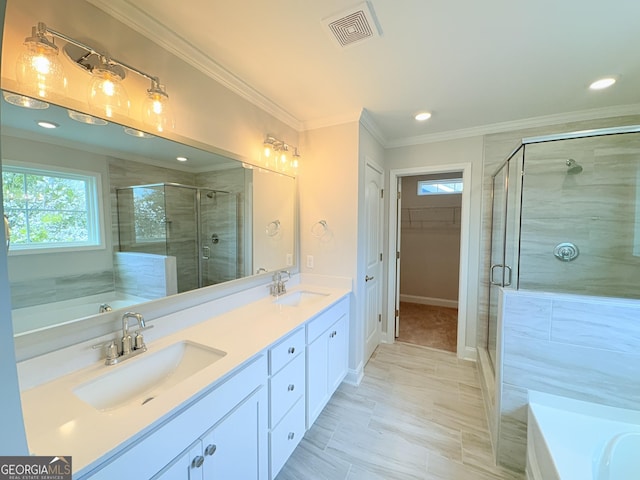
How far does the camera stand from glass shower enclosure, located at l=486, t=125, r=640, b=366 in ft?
7.09

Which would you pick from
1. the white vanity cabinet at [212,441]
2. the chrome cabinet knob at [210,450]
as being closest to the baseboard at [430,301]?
the white vanity cabinet at [212,441]

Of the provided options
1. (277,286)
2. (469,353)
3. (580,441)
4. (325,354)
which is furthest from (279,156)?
(469,353)

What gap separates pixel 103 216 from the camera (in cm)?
121

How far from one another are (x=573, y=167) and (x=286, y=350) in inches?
115

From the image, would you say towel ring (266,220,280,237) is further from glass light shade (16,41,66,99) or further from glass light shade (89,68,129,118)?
glass light shade (16,41,66,99)

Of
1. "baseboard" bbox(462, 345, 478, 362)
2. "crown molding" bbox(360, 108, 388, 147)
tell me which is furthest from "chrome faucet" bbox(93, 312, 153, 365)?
"baseboard" bbox(462, 345, 478, 362)

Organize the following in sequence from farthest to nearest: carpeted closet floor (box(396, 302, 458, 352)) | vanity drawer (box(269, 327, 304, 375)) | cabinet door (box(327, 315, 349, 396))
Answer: carpeted closet floor (box(396, 302, 458, 352))
cabinet door (box(327, 315, 349, 396))
vanity drawer (box(269, 327, 304, 375))

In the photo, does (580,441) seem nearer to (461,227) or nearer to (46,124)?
(461,227)

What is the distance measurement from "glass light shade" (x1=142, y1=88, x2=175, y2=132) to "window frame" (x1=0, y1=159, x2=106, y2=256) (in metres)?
→ 0.38

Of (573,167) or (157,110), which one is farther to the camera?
(573,167)

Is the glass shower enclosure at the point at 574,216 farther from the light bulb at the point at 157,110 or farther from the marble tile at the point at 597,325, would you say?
the light bulb at the point at 157,110

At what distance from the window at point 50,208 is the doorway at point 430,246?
3844 millimetres

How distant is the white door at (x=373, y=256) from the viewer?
2643 mm

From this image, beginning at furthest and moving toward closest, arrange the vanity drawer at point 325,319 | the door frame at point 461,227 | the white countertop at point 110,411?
1. the door frame at point 461,227
2. the vanity drawer at point 325,319
3. the white countertop at point 110,411
